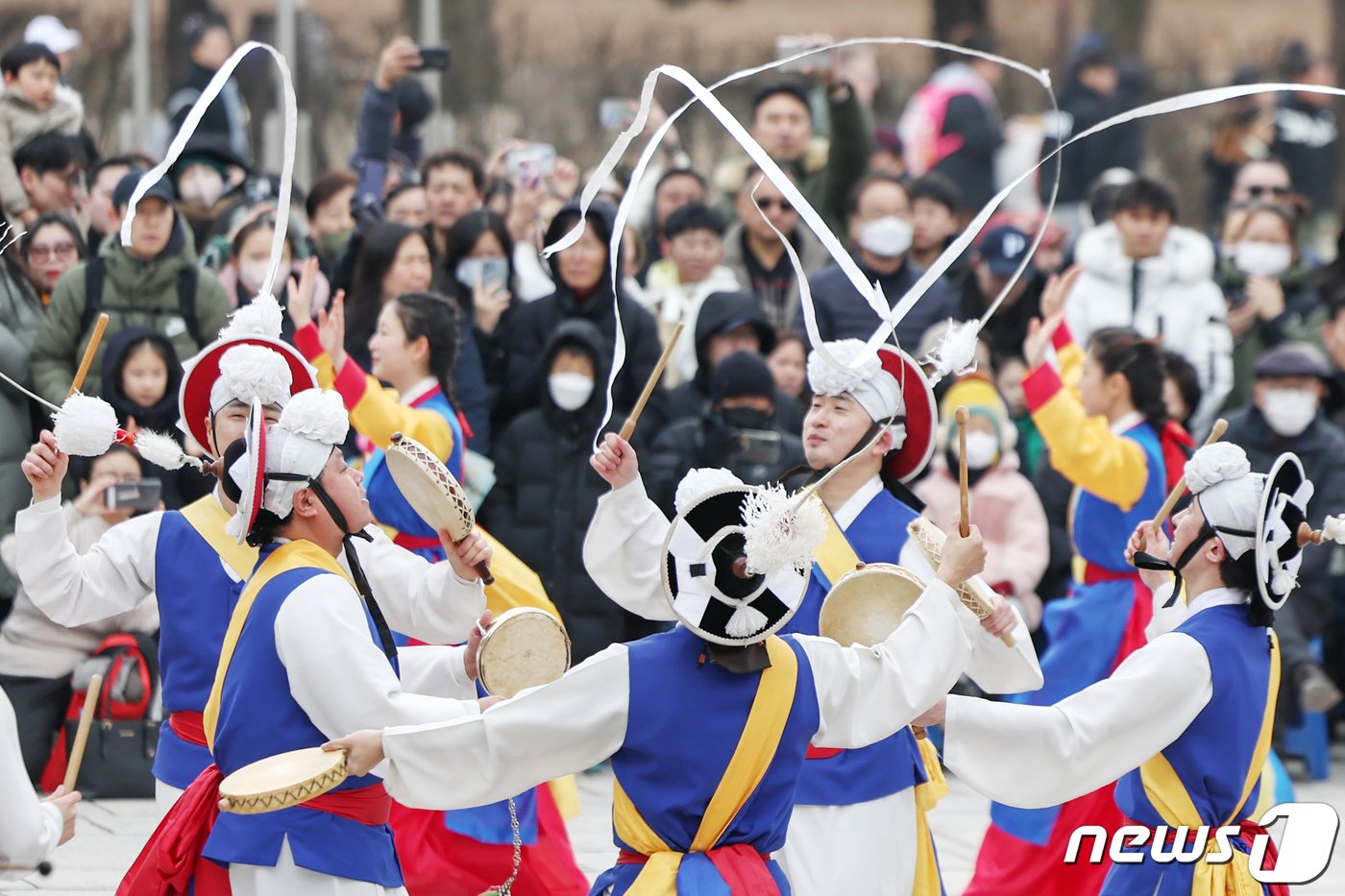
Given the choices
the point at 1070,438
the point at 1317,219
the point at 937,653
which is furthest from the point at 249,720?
the point at 1317,219

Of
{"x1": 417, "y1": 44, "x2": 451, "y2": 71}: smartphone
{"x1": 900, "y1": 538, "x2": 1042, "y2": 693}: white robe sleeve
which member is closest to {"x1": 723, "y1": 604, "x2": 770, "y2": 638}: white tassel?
{"x1": 900, "y1": 538, "x2": 1042, "y2": 693}: white robe sleeve

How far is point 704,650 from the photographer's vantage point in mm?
3945

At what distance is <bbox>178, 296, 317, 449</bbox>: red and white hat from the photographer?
5.02 m

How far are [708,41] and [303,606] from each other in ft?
50.0

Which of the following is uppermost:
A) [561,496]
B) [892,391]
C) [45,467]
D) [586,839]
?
[892,391]

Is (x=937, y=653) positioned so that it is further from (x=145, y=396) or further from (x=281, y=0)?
(x=281, y=0)

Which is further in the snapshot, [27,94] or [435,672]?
[27,94]

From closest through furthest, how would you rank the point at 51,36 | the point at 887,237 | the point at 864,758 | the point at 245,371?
the point at 864,758
the point at 245,371
the point at 887,237
the point at 51,36

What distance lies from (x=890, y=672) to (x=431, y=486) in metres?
1.20

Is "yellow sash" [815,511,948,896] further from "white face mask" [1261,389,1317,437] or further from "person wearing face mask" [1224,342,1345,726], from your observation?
"white face mask" [1261,389,1317,437]

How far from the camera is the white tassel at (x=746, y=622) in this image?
12.8ft

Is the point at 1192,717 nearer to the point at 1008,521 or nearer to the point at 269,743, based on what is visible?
the point at 269,743

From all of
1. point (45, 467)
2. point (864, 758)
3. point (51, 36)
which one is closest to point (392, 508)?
point (45, 467)

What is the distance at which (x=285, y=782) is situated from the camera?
12.5 feet
